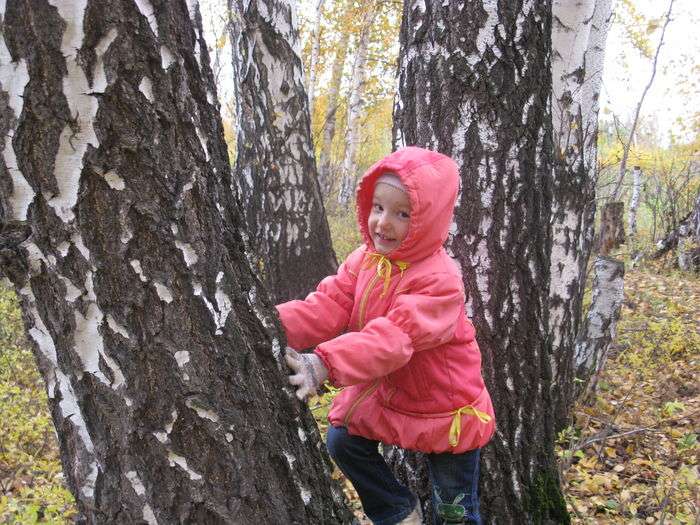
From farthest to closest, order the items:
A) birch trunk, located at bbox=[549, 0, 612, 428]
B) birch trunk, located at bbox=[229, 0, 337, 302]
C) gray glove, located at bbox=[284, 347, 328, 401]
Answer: birch trunk, located at bbox=[229, 0, 337, 302] < birch trunk, located at bbox=[549, 0, 612, 428] < gray glove, located at bbox=[284, 347, 328, 401]

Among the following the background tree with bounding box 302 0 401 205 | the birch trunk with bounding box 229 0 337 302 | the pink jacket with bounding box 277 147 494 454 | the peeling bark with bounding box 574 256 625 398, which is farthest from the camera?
the background tree with bounding box 302 0 401 205

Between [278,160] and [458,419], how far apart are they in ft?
10.5

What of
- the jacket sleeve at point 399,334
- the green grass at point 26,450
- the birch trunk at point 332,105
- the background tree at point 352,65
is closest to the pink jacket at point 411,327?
the jacket sleeve at point 399,334

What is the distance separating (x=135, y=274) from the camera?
1.25 metres

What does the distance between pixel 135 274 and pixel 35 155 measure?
0.32 m

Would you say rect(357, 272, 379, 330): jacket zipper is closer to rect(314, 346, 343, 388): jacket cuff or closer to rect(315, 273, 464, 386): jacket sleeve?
rect(315, 273, 464, 386): jacket sleeve

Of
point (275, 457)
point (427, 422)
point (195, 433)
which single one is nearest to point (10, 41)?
point (195, 433)

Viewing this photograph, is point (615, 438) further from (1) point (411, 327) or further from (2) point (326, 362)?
(2) point (326, 362)

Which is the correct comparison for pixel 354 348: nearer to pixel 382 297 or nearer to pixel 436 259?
pixel 382 297

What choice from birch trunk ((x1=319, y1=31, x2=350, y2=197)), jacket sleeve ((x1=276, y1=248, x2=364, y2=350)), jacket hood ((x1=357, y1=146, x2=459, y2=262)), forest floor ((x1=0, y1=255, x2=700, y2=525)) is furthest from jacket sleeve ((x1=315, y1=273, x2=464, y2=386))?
birch trunk ((x1=319, y1=31, x2=350, y2=197))

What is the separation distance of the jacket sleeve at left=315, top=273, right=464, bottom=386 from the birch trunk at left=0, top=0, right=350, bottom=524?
314 millimetres

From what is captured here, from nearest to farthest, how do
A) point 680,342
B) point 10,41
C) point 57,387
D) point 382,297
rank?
point 10,41, point 57,387, point 382,297, point 680,342

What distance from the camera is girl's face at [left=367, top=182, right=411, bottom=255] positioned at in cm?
202

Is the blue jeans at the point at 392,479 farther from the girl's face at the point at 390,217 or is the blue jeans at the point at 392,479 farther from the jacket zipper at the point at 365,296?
the girl's face at the point at 390,217
